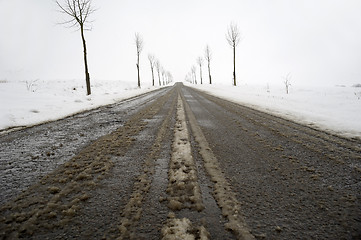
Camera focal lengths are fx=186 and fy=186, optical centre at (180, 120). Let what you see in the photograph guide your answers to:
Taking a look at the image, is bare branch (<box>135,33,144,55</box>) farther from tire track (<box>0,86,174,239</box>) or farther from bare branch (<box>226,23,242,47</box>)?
tire track (<box>0,86,174,239</box>)

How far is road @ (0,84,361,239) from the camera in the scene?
1359 mm

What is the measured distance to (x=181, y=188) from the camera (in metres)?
1.88

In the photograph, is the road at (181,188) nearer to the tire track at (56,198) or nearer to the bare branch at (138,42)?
the tire track at (56,198)

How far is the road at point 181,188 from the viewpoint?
1359 millimetres

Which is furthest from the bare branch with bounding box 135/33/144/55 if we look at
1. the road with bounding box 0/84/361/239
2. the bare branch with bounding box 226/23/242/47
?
the road with bounding box 0/84/361/239

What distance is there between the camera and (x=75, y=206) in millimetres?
1599

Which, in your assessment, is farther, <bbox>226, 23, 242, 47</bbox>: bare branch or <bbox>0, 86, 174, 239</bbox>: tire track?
<bbox>226, 23, 242, 47</bbox>: bare branch

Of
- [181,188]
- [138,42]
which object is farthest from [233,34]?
[181,188]

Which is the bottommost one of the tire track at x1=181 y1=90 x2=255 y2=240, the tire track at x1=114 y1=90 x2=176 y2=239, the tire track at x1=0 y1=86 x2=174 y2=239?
the tire track at x1=181 y1=90 x2=255 y2=240

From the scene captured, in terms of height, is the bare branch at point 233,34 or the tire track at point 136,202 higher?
the bare branch at point 233,34

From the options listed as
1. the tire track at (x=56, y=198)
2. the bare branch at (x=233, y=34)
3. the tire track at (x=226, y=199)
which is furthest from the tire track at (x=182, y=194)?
the bare branch at (x=233, y=34)

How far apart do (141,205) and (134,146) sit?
1.73 m

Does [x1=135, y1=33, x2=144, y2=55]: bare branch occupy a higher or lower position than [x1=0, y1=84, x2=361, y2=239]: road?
higher

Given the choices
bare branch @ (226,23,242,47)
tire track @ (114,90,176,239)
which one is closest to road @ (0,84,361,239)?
tire track @ (114,90,176,239)
